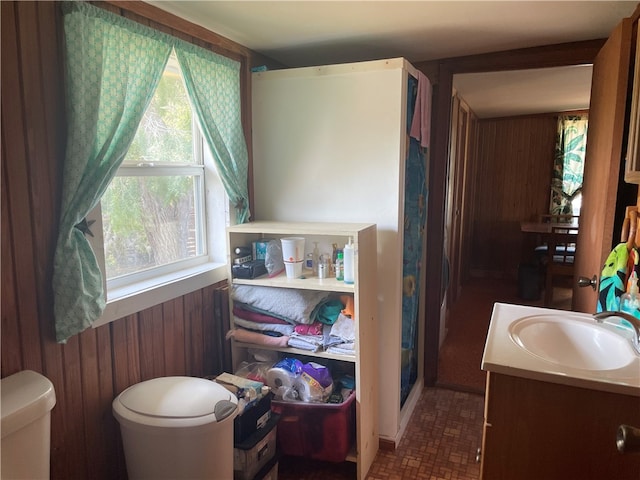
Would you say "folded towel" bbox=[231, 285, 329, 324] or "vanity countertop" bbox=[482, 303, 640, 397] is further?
"folded towel" bbox=[231, 285, 329, 324]

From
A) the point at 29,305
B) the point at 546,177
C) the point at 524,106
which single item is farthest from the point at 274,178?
the point at 546,177

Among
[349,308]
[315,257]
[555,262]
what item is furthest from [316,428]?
[555,262]

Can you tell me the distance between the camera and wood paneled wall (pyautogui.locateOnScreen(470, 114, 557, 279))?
18.2 feet

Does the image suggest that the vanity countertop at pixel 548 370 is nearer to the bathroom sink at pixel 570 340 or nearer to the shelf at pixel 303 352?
the bathroom sink at pixel 570 340

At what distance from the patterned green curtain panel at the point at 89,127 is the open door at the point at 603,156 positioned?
1.82 meters

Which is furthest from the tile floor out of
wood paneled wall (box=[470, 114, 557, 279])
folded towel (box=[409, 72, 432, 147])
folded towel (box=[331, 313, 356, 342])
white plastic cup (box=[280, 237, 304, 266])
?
wood paneled wall (box=[470, 114, 557, 279])

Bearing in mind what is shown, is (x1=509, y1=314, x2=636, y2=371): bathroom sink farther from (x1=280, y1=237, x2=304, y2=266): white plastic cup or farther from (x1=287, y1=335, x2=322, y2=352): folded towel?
(x1=280, y1=237, x2=304, y2=266): white plastic cup

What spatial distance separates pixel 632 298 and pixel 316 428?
1338mm

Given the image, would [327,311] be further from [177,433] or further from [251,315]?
[177,433]

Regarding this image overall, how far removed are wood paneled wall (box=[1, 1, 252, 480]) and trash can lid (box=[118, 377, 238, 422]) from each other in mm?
128

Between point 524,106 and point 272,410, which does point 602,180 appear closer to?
point 272,410

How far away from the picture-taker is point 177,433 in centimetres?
142

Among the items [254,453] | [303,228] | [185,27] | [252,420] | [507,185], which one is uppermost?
[185,27]

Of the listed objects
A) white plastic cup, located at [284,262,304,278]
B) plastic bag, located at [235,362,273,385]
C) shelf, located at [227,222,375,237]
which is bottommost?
plastic bag, located at [235,362,273,385]
